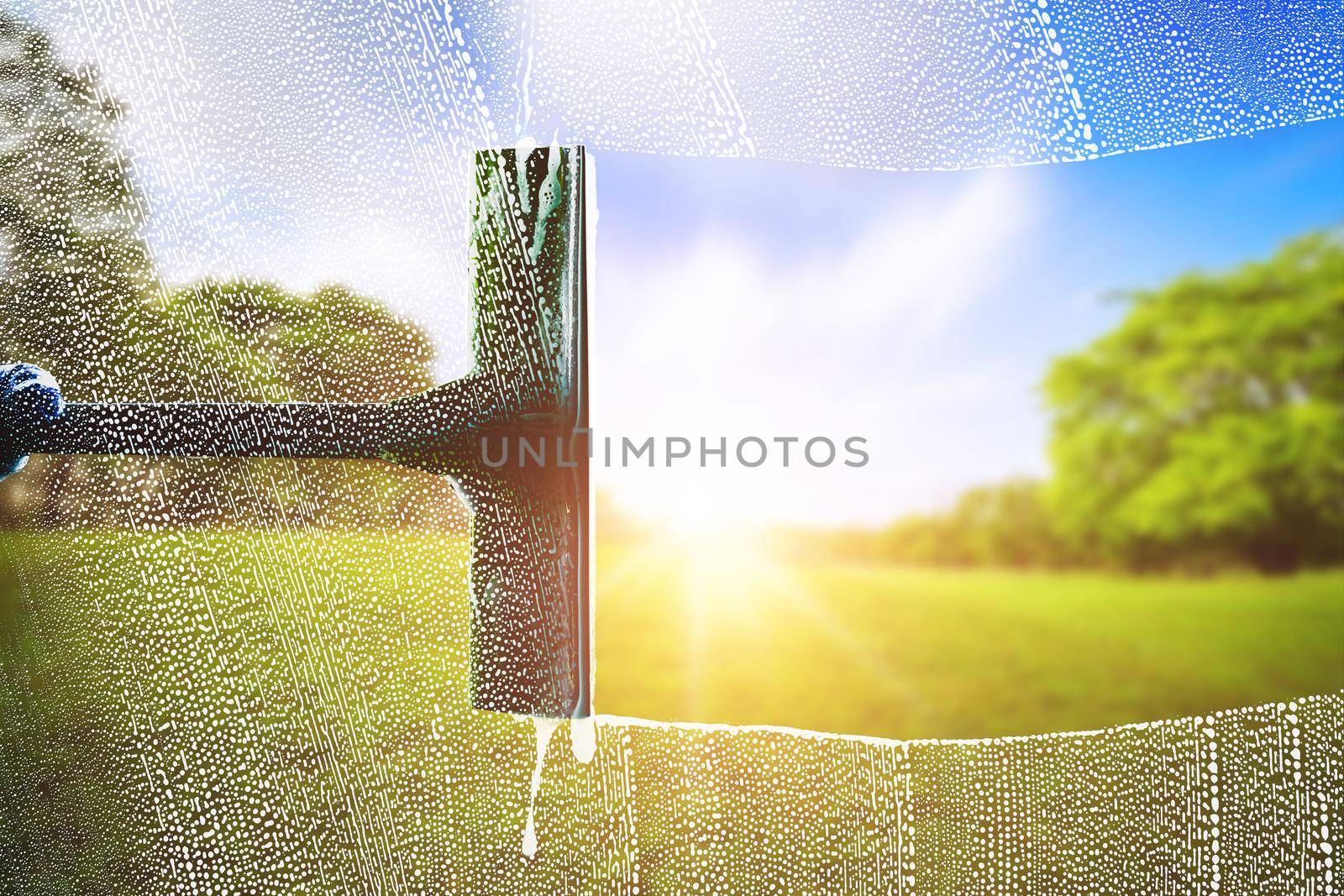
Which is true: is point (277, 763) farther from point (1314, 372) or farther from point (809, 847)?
point (1314, 372)

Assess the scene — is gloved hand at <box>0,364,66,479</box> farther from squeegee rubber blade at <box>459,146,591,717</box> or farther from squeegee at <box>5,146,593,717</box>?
squeegee rubber blade at <box>459,146,591,717</box>

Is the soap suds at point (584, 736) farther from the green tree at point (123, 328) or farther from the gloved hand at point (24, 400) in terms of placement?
the gloved hand at point (24, 400)

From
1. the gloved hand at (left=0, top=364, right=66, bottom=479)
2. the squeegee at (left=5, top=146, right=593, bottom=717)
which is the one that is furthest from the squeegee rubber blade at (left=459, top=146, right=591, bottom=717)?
the gloved hand at (left=0, top=364, right=66, bottom=479)

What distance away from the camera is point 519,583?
1.30 ft

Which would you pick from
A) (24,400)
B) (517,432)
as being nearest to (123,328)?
(24,400)

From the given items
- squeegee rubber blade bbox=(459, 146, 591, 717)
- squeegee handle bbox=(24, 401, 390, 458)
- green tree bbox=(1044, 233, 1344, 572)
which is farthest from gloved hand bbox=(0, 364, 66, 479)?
green tree bbox=(1044, 233, 1344, 572)

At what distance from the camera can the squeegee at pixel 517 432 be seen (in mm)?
389

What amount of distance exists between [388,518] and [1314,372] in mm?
3416

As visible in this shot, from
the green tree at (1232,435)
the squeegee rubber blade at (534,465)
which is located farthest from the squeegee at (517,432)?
the green tree at (1232,435)

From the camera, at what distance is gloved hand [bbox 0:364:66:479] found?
17.2 inches

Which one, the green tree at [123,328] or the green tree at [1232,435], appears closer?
the green tree at [123,328]

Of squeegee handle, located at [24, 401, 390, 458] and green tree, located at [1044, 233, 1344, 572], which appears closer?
squeegee handle, located at [24, 401, 390, 458]

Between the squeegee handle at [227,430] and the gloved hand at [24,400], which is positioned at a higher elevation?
the gloved hand at [24,400]

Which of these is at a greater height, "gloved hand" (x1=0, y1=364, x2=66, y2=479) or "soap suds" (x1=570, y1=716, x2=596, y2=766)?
"gloved hand" (x1=0, y1=364, x2=66, y2=479)
